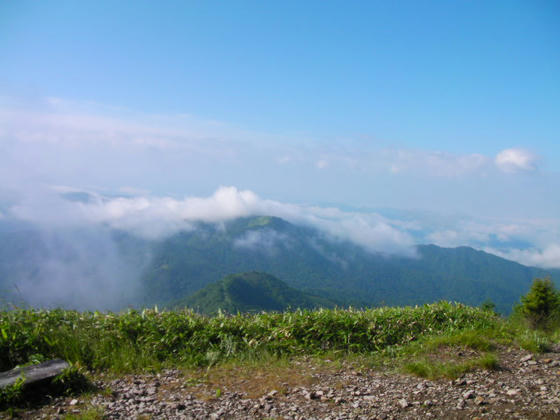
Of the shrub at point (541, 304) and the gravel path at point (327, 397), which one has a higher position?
the shrub at point (541, 304)

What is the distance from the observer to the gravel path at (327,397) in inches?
205

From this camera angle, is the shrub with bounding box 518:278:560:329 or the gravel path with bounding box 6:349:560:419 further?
the shrub with bounding box 518:278:560:329

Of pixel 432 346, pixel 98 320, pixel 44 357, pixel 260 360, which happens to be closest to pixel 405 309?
pixel 432 346

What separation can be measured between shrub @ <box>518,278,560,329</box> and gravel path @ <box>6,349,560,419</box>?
4.62 meters

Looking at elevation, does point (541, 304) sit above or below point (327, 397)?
above

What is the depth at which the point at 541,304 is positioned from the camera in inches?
457

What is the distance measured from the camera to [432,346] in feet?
26.0

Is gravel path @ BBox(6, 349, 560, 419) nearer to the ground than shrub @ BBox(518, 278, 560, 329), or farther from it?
nearer to the ground

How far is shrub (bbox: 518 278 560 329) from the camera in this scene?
10.8 meters

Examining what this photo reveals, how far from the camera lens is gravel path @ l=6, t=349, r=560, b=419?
5219mm

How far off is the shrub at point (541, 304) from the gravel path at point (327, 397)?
15.2 ft

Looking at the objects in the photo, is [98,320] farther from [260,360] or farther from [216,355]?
A: [260,360]

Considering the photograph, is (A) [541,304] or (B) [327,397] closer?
(B) [327,397]

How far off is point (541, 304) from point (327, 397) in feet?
29.6
